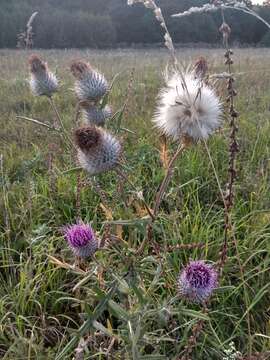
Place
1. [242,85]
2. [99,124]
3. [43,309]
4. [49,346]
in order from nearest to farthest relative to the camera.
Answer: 1. [99,124]
2. [49,346]
3. [43,309]
4. [242,85]

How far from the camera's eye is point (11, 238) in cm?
295

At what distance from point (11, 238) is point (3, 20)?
34634 mm

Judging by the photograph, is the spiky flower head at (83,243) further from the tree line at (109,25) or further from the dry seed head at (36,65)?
the tree line at (109,25)

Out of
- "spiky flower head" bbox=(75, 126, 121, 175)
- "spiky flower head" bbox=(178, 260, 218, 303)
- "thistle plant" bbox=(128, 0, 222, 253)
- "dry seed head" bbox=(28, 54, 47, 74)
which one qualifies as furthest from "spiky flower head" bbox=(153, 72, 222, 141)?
"dry seed head" bbox=(28, 54, 47, 74)

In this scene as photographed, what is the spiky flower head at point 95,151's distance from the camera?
161cm

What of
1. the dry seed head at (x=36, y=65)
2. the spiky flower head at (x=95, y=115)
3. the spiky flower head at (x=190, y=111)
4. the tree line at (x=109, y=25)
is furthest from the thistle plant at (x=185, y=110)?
the tree line at (x=109, y=25)

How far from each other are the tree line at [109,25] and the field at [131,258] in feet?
104

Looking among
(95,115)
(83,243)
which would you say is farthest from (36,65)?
(83,243)

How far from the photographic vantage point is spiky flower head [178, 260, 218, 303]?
61.6 inches

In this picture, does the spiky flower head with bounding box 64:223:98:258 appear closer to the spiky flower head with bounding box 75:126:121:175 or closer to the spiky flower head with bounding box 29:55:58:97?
the spiky flower head with bounding box 75:126:121:175

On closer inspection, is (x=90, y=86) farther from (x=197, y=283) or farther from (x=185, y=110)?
(x=197, y=283)

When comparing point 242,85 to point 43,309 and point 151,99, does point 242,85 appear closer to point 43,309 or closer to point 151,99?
point 151,99

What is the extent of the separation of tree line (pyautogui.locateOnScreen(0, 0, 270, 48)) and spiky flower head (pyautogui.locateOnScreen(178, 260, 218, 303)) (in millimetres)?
33733

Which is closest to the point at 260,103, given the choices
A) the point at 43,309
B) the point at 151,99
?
the point at 151,99
